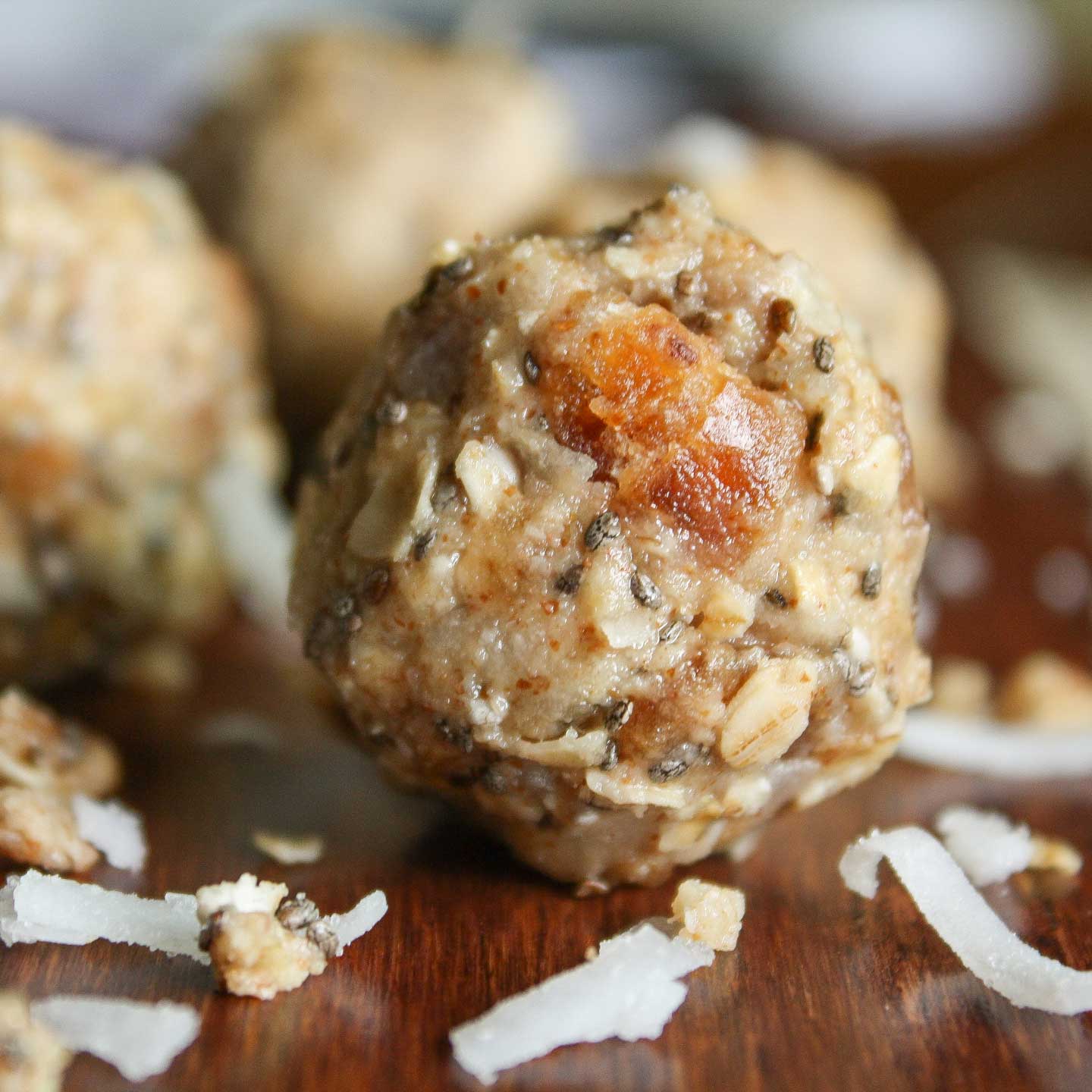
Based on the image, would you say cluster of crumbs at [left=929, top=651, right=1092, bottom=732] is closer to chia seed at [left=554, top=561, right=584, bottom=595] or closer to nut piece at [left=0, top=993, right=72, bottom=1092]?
chia seed at [left=554, top=561, right=584, bottom=595]

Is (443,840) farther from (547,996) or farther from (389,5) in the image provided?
(389,5)

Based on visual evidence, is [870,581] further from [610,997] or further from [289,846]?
[289,846]

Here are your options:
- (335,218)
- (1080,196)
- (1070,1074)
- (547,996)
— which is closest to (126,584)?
(335,218)

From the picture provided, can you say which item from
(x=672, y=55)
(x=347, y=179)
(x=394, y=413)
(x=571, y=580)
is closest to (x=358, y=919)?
(x=571, y=580)

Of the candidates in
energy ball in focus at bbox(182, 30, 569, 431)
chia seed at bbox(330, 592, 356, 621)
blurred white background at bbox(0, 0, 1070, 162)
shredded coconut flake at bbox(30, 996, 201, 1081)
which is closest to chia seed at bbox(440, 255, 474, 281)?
chia seed at bbox(330, 592, 356, 621)

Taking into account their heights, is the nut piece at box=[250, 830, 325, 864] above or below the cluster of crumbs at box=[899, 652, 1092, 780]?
above

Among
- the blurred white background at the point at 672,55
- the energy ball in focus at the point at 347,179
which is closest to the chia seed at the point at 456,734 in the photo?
the energy ball in focus at the point at 347,179

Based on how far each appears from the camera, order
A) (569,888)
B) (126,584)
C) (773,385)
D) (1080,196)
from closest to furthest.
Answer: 1. (773,385)
2. (569,888)
3. (126,584)
4. (1080,196)
